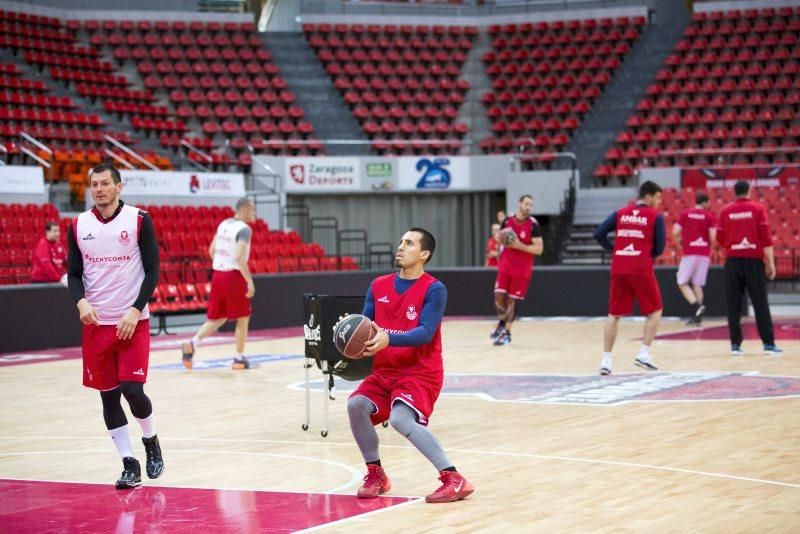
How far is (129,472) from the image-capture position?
24.9ft

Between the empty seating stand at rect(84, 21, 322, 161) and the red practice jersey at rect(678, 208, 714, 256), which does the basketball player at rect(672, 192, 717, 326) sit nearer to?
the red practice jersey at rect(678, 208, 714, 256)

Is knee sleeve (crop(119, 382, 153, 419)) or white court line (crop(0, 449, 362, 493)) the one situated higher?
knee sleeve (crop(119, 382, 153, 419))

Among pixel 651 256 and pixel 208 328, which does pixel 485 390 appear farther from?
pixel 208 328

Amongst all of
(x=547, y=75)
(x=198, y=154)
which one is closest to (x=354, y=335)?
(x=198, y=154)

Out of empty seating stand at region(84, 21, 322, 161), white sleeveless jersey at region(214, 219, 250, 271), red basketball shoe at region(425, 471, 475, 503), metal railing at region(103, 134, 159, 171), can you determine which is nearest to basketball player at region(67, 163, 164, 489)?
red basketball shoe at region(425, 471, 475, 503)

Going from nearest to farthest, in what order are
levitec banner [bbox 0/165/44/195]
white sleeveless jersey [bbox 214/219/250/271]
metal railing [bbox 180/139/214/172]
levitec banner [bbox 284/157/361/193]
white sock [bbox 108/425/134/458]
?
white sock [bbox 108/425/134/458], white sleeveless jersey [bbox 214/219/250/271], levitec banner [bbox 0/165/44/195], metal railing [bbox 180/139/214/172], levitec banner [bbox 284/157/361/193]

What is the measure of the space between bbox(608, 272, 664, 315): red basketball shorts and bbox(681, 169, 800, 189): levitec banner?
53.6 ft

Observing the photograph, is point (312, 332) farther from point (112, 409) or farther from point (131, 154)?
point (131, 154)

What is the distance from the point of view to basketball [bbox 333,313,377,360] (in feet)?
22.1

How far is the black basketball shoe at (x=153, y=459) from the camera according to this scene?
7766mm

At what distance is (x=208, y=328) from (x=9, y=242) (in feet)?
26.8

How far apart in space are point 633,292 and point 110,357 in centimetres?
717

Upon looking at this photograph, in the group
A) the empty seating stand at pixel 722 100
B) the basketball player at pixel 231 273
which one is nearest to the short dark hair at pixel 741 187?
the basketball player at pixel 231 273

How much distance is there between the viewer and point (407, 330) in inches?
284
